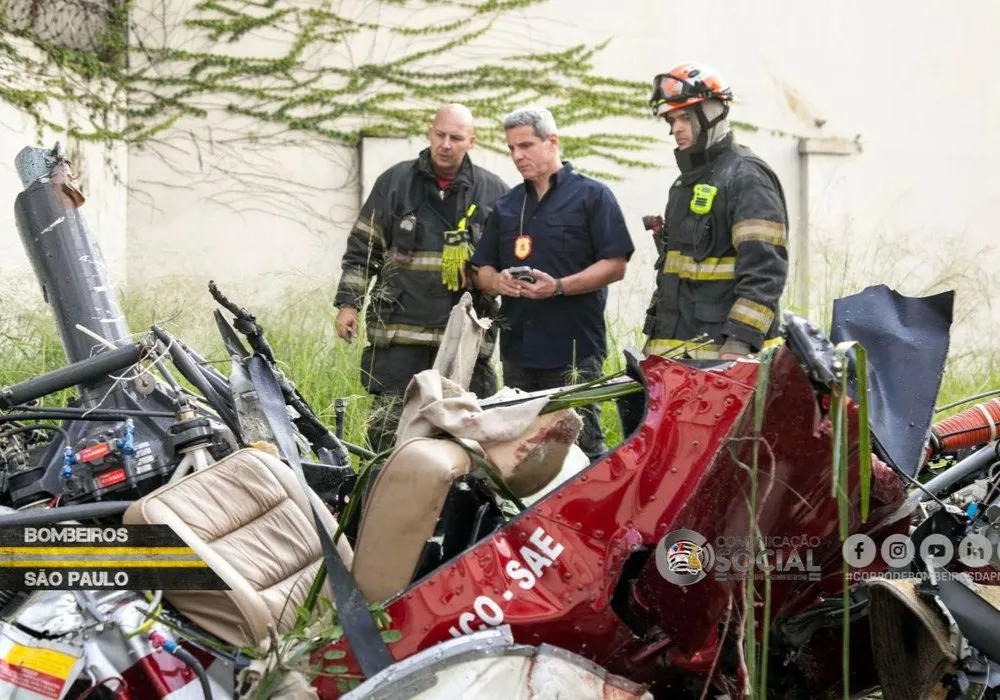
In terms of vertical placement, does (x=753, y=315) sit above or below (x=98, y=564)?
above

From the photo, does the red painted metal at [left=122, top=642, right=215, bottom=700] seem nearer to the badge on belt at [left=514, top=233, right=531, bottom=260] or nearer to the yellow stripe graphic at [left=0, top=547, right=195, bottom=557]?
the yellow stripe graphic at [left=0, top=547, right=195, bottom=557]

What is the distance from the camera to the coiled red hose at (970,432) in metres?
3.27

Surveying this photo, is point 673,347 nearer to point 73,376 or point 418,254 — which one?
point 418,254

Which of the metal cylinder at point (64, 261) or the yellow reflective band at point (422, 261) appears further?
the yellow reflective band at point (422, 261)

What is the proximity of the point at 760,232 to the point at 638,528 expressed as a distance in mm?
2524

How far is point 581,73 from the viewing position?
416 inches

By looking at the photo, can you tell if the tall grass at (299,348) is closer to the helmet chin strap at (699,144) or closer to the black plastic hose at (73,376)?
the helmet chin strap at (699,144)

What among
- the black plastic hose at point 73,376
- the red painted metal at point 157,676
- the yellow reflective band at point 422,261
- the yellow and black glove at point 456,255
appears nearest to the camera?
the red painted metal at point 157,676

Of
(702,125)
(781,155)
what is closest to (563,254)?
(702,125)

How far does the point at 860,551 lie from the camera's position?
10.1 feet

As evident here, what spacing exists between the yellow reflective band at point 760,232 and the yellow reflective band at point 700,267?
0.42 ft

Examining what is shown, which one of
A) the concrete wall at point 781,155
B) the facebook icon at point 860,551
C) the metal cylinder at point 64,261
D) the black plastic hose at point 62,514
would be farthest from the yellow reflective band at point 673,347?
the concrete wall at point 781,155

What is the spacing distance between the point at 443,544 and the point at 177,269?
745 cm

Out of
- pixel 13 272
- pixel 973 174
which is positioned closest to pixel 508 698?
pixel 13 272
